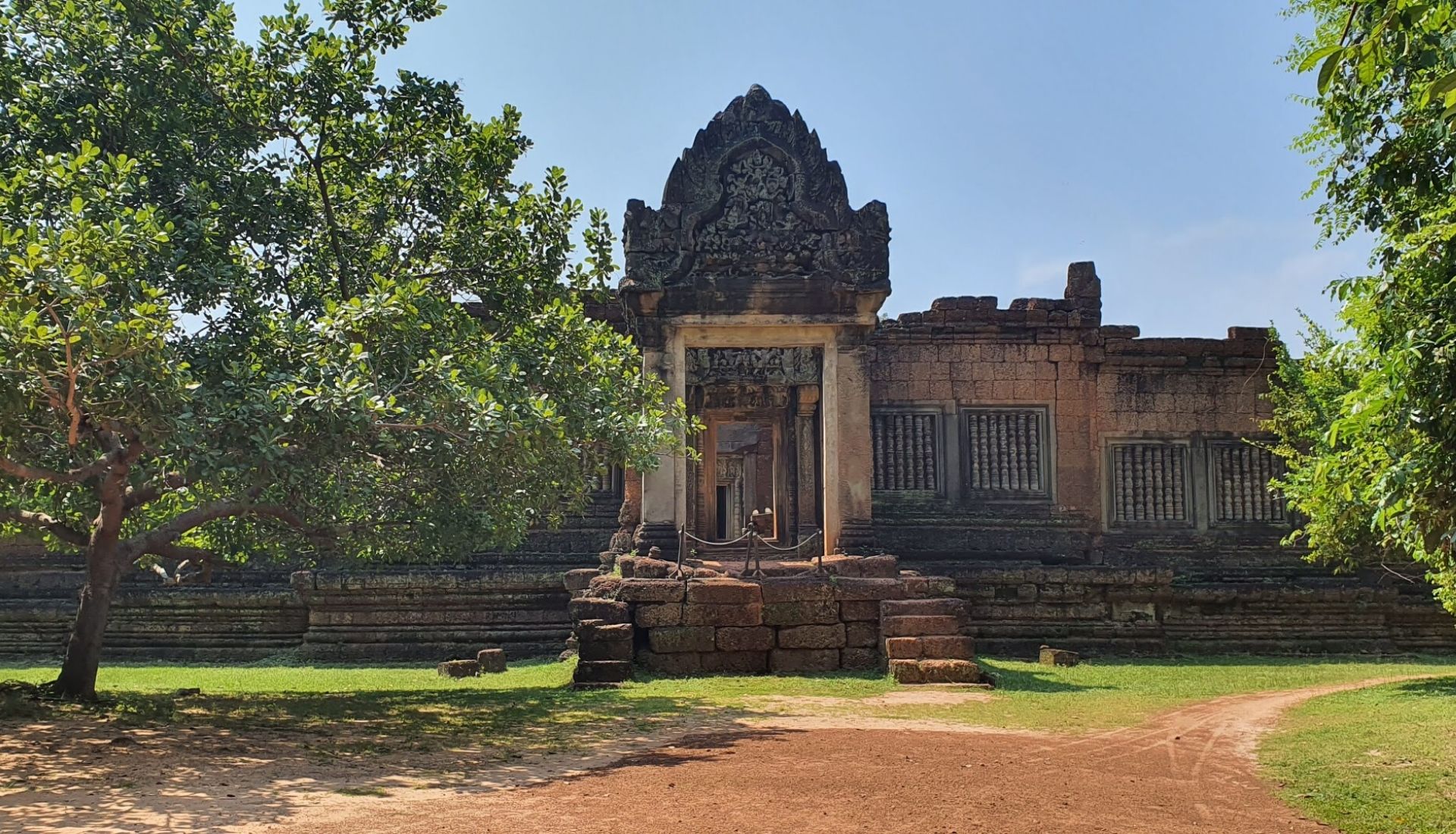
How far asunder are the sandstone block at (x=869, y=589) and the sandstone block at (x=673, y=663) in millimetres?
1450

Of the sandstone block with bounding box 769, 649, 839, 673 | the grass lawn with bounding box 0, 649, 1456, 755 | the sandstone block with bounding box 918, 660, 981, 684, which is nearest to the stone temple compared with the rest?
the sandstone block with bounding box 769, 649, 839, 673

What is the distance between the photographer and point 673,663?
11.2m

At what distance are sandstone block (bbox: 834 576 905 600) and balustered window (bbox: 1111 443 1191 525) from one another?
6139 millimetres

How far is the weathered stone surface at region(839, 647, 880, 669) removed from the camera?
1141 cm

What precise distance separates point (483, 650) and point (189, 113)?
6336 mm

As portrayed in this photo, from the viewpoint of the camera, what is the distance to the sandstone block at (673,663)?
36.7 ft

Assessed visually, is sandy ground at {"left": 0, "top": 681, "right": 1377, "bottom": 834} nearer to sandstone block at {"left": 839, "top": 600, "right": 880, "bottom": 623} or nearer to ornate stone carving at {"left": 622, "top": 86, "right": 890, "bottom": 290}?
sandstone block at {"left": 839, "top": 600, "right": 880, "bottom": 623}

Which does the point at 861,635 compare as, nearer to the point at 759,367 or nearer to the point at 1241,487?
the point at 759,367

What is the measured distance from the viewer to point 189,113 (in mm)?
9828

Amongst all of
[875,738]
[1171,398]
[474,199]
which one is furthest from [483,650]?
[1171,398]

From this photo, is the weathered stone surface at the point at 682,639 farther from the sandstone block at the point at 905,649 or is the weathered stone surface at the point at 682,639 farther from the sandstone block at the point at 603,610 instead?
the sandstone block at the point at 905,649

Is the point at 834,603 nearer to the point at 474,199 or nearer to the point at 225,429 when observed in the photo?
the point at 474,199

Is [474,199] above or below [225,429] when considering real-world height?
above

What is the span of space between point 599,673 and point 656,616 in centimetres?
82
